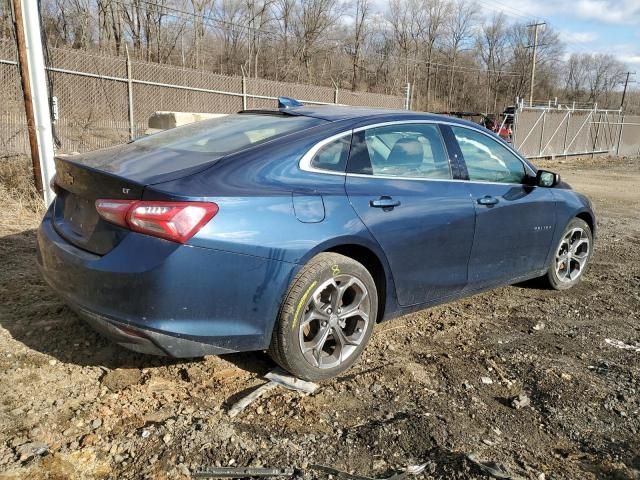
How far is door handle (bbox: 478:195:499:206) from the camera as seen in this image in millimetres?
3963

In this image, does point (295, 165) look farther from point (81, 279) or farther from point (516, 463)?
point (516, 463)

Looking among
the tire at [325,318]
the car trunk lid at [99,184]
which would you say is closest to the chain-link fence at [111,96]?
the car trunk lid at [99,184]

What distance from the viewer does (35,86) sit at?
6.26 meters

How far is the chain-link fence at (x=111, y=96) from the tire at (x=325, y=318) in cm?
777

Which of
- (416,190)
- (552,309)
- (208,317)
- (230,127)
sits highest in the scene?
(230,127)

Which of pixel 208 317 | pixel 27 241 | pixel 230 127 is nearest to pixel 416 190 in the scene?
pixel 230 127

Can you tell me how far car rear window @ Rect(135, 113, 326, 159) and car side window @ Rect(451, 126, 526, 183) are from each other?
1.24 meters

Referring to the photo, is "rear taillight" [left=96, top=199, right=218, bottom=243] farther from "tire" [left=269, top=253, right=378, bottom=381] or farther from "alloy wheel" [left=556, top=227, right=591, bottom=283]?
"alloy wheel" [left=556, top=227, right=591, bottom=283]

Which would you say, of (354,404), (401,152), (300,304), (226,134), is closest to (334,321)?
(300,304)

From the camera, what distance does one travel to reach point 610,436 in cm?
280

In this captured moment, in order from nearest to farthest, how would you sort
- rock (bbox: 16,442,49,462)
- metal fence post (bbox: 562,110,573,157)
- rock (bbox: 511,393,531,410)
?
1. rock (bbox: 16,442,49,462)
2. rock (bbox: 511,393,531,410)
3. metal fence post (bbox: 562,110,573,157)

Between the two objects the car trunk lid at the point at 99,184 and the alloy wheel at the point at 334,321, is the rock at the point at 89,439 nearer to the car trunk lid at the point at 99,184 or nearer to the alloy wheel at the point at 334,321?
the car trunk lid at the point at 99,184

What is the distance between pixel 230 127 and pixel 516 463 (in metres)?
2.61

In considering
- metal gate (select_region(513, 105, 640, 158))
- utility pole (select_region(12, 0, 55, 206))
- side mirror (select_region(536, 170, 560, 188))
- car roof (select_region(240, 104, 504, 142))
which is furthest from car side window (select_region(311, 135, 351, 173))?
metal gate (select_region(513, 105, 640, 158))
